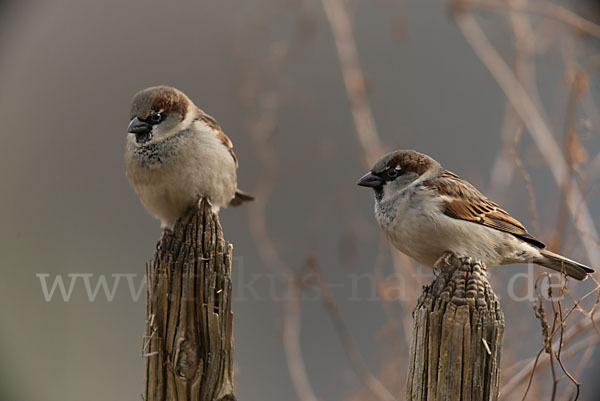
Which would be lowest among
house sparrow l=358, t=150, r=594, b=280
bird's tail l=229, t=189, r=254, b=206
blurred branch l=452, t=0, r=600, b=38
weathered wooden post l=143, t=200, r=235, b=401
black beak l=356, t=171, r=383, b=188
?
weathered wooden post l=143, t=200, r=235, b=401

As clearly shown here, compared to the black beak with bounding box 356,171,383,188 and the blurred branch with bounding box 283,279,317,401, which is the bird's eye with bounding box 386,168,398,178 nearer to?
the black beak with bounding box 356,171,383,188

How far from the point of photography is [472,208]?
2.53m

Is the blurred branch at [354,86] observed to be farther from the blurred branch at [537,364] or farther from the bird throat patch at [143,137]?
the blurred branch at [537,364]

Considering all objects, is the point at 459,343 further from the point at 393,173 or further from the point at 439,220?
the point at 393,173

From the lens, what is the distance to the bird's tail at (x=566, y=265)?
7.76ft

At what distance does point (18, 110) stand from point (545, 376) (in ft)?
11.6

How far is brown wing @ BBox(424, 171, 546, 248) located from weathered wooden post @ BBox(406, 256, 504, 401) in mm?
921

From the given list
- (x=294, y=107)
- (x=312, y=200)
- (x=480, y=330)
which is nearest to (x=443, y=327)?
(x=480, y=330)

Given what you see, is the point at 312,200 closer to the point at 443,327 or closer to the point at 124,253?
the point at 124,253

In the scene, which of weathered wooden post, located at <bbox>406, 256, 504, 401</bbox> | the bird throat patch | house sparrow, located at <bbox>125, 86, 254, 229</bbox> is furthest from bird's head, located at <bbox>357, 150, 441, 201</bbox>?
weathered wooden post, located at <bbox>406, 256, 504, 401</bbox>

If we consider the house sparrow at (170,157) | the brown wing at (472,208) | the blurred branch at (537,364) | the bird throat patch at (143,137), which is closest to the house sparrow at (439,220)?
the brown wing at (472,208)

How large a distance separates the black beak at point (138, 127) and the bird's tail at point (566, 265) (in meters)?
1.56

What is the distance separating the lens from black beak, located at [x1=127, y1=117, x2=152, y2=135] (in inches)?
96.9

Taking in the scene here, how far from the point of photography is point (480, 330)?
58.8 inches
